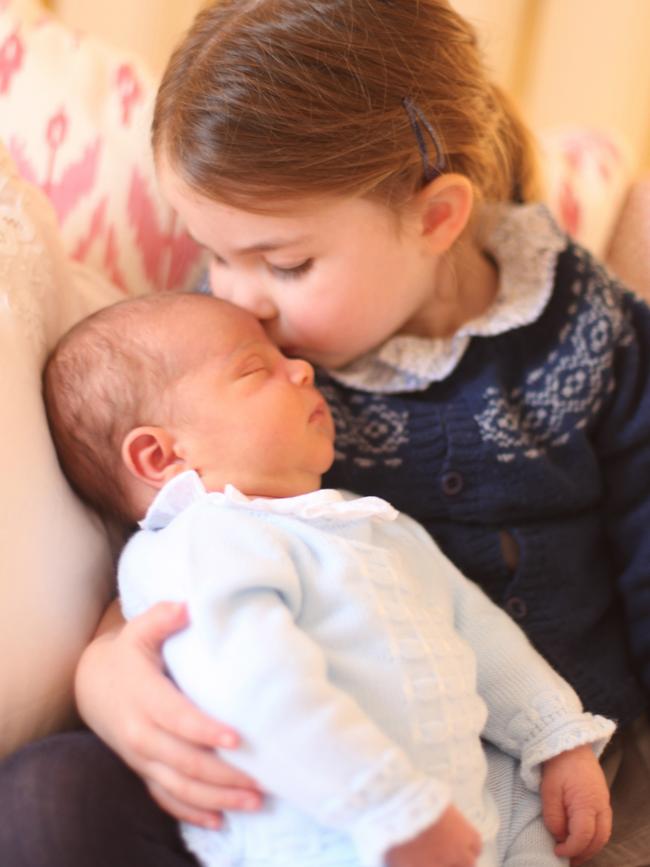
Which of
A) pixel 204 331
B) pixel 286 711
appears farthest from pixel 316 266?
pixel 286 711

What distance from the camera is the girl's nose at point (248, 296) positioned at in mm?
1018

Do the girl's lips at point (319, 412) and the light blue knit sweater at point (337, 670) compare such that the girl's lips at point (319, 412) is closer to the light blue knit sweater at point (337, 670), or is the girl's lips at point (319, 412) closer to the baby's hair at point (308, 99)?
the light blue knit sweater at point (337, 670)

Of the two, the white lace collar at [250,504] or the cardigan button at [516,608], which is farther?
the cardigan button at [516,608]

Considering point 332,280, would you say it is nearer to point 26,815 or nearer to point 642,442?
point 642,442

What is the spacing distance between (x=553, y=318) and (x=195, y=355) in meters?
0.44

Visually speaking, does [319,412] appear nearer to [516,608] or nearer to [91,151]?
[516,608]

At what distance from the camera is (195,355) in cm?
90

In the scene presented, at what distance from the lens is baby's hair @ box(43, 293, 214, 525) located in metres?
0.89

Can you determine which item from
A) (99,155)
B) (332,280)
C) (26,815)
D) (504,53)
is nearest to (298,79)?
(332,280)

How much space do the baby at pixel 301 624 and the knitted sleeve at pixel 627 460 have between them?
21 centimetres

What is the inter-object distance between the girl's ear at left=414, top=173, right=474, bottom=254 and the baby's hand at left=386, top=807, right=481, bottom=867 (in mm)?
624

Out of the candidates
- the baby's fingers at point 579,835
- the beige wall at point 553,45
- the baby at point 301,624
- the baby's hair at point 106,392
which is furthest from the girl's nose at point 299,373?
the beige wall at point 553,45

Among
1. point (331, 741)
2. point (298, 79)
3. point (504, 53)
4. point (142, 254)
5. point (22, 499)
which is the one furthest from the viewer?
point (504, 53)

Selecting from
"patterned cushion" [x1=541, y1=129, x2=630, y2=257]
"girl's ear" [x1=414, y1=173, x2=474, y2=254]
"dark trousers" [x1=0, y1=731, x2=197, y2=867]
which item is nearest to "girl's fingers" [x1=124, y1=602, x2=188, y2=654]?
"dark trousers" [x1=0, y1=731, x2=197, y2=867]
